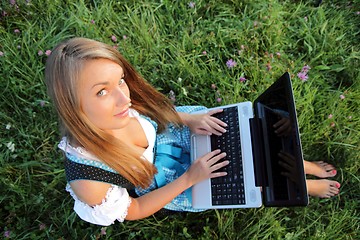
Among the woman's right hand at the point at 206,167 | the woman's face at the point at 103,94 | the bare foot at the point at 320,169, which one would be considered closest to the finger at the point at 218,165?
the woman's right hand at the point at 206,167

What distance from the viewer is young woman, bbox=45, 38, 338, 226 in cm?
120

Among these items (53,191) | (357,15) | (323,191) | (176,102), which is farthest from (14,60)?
(357,15)

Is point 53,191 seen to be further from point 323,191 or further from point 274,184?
point 323,191

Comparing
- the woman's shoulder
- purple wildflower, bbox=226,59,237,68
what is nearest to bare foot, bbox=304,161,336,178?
purple wildflower, bbox=226,59,237,68

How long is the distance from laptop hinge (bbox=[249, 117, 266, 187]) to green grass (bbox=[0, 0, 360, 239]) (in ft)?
1.47

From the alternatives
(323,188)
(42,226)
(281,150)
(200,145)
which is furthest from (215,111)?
(42,226)

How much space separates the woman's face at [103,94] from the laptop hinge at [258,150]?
25.3 inches

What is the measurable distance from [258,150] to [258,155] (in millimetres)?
24

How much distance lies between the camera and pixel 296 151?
138 centimetres

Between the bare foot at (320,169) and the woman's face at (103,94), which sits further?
the bare foot at (320,169)

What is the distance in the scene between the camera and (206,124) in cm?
175

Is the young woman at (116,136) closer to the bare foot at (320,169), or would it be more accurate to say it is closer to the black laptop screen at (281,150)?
the black laptop screen at (281,150)

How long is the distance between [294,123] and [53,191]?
56.2 inches

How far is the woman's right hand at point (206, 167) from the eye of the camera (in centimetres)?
160
